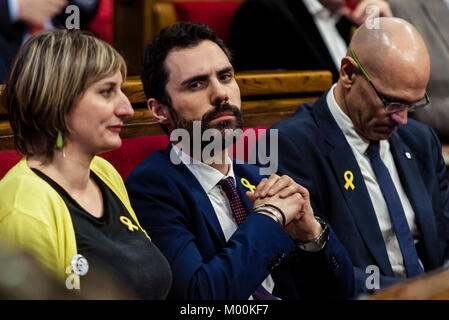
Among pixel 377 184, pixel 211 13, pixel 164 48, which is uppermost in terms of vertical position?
pixel 164 48

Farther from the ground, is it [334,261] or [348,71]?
[348,71]

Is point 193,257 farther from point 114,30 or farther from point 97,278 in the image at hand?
point 114,30

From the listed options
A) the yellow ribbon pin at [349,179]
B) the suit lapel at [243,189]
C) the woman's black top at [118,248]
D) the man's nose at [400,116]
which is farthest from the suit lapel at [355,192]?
the woman's black top at [118,248]

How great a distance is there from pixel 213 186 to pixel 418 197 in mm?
526

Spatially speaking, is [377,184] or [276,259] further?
[377,184]

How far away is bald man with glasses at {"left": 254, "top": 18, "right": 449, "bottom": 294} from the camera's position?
54.1 inches

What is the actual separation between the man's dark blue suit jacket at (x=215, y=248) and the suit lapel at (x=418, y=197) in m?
0.29

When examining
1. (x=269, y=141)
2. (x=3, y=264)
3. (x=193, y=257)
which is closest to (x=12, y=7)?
(x=269, y=141)

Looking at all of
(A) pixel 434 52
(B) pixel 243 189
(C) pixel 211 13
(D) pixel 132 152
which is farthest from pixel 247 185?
(C) pixel 211 13

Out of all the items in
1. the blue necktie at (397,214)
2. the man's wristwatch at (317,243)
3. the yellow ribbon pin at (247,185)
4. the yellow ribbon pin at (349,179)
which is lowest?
the blue necktie at (397,214)

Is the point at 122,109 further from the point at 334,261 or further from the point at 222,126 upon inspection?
the point at 334,261

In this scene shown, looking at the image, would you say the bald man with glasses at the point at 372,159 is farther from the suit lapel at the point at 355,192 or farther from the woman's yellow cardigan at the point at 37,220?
the woman's yellow cardigan at the point at 37,220

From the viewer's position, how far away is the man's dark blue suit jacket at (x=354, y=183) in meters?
1.37

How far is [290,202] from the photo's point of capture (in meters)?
1.11
